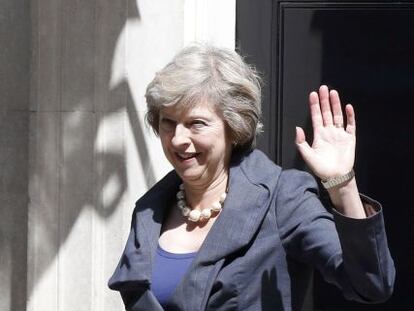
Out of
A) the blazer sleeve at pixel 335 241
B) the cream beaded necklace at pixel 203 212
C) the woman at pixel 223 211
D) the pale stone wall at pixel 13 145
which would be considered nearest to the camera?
the blazer sleeve at pixel 335 241

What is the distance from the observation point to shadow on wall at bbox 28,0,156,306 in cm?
463

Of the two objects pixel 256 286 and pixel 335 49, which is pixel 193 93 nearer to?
pixel 256 286

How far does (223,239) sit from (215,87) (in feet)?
1.42

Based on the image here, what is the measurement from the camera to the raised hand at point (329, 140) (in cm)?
261

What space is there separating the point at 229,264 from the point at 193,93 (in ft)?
1.61

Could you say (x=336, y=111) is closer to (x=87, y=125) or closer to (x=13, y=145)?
(x=87, y=125)

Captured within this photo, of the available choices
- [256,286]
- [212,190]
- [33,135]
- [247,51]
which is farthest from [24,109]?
[256,286]

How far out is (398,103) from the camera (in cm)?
480

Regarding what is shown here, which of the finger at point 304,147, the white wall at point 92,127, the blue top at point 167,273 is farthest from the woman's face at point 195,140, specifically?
the white wall at point 92,127

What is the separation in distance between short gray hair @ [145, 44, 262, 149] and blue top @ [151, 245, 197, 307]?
0.37m

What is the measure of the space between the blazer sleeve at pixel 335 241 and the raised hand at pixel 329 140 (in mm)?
109

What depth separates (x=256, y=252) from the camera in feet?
9.43

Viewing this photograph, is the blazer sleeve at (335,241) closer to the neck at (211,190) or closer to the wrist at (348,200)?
the wrist at (348,200)

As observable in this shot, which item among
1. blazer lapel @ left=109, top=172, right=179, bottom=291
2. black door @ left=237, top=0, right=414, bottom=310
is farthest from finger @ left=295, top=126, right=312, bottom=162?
black door @ left=237, top=0, right=414, bottom=310
